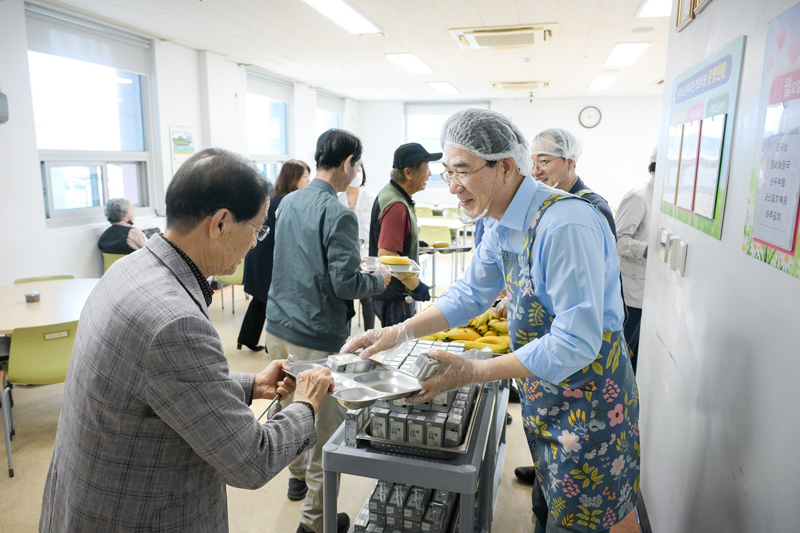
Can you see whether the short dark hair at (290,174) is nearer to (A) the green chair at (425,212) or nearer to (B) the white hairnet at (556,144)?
(B) the white hairnet at (556,144)

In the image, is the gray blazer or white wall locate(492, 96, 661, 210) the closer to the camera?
the gray blazer

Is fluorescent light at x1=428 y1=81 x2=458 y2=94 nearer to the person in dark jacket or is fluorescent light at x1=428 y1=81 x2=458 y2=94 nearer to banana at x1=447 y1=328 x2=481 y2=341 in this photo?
the person in dark jacket

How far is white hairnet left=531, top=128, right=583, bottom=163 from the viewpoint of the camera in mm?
2791

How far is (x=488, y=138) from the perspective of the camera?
135 cm

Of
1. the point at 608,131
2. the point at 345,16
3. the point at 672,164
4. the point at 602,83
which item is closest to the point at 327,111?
the point at 602,83

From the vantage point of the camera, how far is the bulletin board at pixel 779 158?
95cm

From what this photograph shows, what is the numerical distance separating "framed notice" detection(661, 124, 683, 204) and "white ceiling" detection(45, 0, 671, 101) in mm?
2797

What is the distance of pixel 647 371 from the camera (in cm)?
229

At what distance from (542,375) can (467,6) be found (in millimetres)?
4065

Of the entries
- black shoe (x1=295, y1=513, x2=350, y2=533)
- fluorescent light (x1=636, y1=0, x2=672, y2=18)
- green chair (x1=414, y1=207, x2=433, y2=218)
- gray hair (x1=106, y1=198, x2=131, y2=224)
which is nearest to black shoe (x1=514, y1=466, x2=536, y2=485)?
black shoe (x1=295, y1=513, x2=350, y2=533)

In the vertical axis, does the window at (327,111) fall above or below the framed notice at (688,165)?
above

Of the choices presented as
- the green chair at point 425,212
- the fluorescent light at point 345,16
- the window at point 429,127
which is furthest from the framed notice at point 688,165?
the window at point 429,127

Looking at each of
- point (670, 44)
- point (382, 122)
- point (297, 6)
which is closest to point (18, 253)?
point (297, 6)

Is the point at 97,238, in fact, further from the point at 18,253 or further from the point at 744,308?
the point at 744,308
